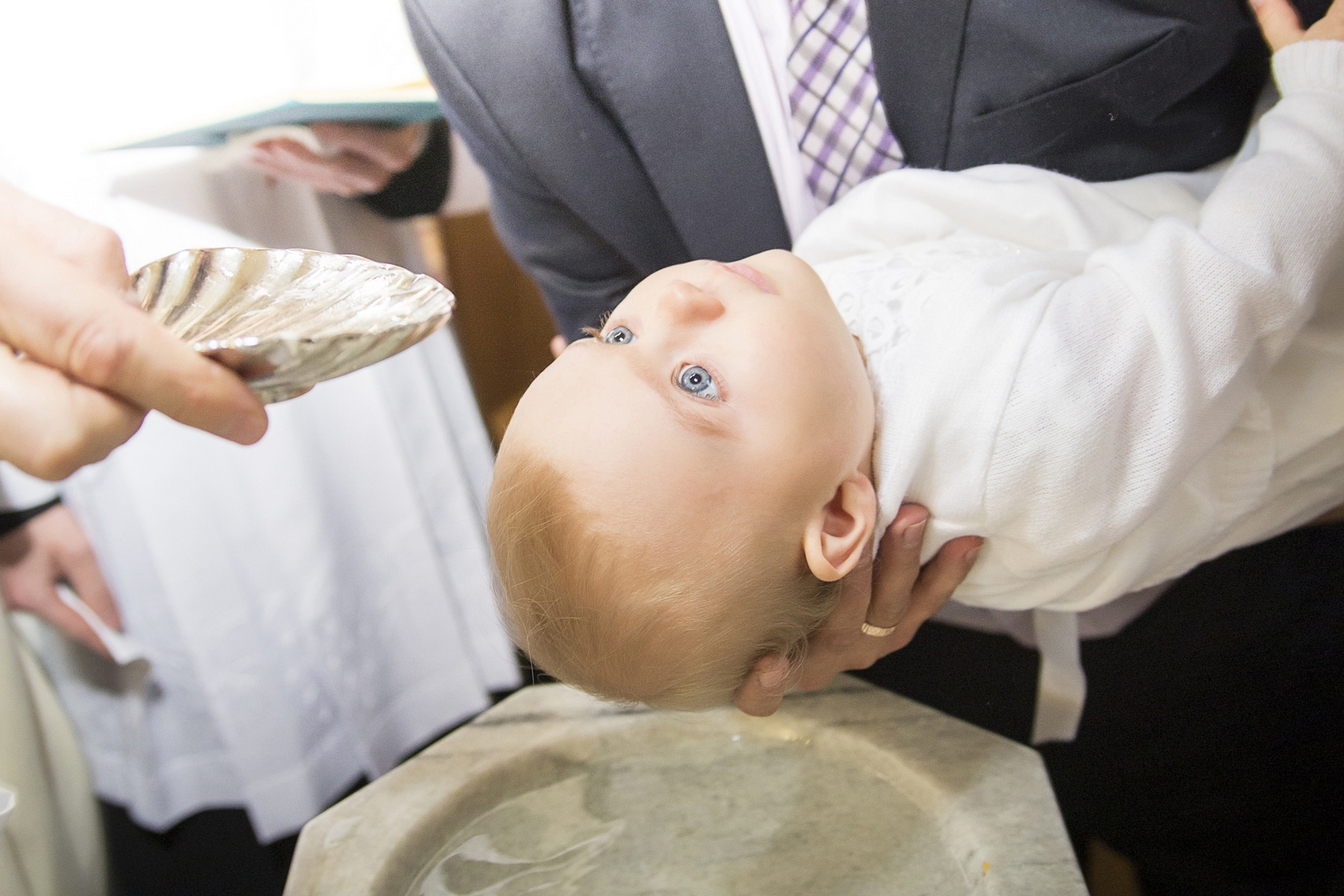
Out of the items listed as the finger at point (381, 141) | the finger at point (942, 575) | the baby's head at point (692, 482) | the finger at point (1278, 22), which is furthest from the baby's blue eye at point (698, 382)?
the finger at point (381, 141)

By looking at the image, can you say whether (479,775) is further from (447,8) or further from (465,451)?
(465,451)

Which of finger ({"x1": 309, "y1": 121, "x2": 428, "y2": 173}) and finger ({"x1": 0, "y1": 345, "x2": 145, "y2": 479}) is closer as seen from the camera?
finger ({"x1": 0, "y1": 345, "x2": 145, "y2": 479})

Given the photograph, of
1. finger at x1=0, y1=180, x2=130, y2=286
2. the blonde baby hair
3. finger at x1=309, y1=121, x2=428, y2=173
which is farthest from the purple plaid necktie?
finger at x1=309, y1=121, x2=428, y2=173

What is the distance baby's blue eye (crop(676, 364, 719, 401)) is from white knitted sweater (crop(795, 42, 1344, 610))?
0.46 ft

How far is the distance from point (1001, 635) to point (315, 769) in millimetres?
Result: 1035

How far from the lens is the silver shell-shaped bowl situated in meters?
0.44

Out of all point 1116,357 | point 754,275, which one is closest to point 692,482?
point 754,275

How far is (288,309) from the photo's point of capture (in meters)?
0.49

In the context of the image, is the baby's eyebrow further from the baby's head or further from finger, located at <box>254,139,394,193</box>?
finger, located at <box>254,139,394,193</box>

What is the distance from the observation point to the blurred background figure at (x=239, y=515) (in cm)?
116

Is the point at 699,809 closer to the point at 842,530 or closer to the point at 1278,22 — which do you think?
the point at 842,530

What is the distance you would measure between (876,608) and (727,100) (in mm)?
466

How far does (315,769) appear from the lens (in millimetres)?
1367

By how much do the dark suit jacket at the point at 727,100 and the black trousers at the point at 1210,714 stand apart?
1.34 ft
